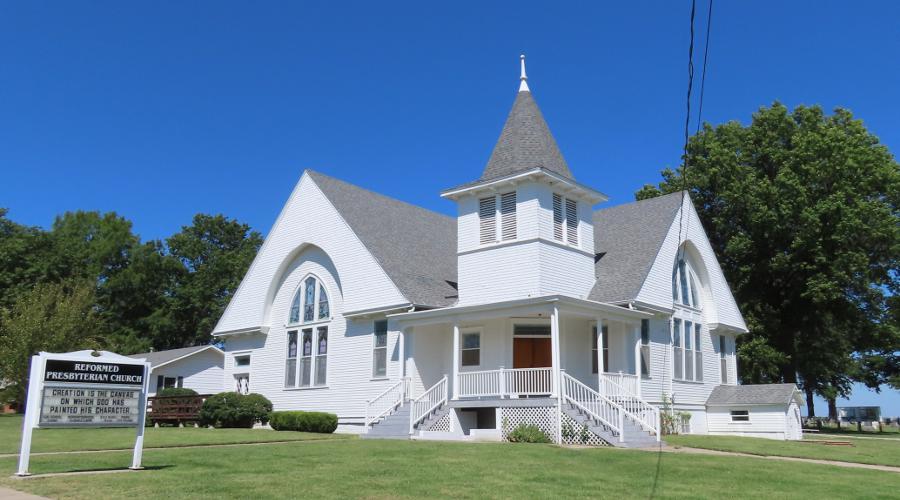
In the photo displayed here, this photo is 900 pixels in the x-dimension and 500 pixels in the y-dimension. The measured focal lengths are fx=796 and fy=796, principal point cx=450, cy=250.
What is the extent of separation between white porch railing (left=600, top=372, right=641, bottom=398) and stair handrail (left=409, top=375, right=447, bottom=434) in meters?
4.80

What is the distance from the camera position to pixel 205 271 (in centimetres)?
6475

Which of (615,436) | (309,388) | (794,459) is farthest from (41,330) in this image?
(794,459)

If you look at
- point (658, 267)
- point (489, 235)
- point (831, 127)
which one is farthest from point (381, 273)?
point (831, 127)

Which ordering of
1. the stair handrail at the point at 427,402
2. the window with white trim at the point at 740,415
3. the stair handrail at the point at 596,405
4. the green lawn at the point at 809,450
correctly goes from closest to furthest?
the green lawn at the point at 809,450, the stair handrail at the point at 596,405, the stair handrail at the point at 427,402, the window with white trim at the point at 740,415

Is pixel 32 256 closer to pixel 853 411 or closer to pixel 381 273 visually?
pixel 381 273

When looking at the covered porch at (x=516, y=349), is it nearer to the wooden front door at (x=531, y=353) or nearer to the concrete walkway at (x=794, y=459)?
the wooden front door at (x=531, y=353)

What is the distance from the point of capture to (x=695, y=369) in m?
30.1

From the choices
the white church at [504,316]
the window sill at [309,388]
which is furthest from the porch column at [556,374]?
the window sill at [309,388]

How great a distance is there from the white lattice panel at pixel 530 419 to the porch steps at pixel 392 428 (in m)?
3.00

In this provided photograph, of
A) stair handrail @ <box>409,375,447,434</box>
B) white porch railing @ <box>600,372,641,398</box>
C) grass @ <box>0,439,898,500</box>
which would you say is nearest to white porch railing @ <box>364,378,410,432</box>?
stair handrail @ <box>409,375,447,434</box>

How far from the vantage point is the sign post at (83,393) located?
12.5m

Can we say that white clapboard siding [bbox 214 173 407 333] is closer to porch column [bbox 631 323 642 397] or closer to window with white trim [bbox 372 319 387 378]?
window with white trim [bbox 372 319 387 378]

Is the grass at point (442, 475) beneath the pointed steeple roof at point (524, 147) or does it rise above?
beneath

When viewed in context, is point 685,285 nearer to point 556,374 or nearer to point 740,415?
point 740,415
